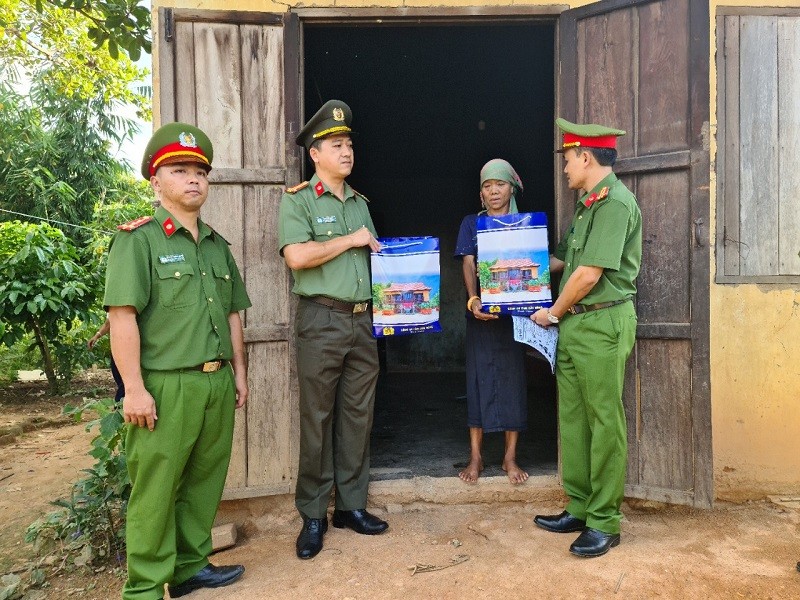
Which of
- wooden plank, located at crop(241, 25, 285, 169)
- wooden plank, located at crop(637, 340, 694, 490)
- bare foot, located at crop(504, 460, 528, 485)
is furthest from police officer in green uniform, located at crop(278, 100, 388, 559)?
wooden plank, located at crop(637, 340, 694, 490)

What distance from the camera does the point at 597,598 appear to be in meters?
2.45

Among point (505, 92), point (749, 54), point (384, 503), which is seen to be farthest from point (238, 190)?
point (505, 92)

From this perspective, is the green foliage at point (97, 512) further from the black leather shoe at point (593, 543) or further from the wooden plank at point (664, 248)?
the wooden plank at point (664, 248)

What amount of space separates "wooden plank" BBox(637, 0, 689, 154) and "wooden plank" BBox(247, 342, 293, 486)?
2383mm

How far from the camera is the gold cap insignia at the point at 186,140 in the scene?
2.49 meters

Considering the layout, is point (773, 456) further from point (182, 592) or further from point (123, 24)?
point (123, 24)

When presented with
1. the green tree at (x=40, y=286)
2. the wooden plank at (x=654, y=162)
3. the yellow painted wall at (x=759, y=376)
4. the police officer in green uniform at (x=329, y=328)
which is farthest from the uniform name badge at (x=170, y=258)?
the green tree at (x=40, y=286)

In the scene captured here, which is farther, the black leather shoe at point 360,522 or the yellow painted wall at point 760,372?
the yellow painted wall at point 760,372

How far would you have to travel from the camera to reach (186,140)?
2.50m

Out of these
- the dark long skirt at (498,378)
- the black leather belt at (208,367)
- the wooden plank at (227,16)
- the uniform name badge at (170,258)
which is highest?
the wooden plank at (227,16)

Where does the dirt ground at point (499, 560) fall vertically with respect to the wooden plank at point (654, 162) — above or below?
below

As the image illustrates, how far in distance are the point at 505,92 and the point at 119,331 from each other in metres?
5.62

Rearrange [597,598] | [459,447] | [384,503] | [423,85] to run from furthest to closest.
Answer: [423,85], [459,447], [384,503], [597,598]

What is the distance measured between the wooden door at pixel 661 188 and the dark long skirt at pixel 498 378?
0.64 m
